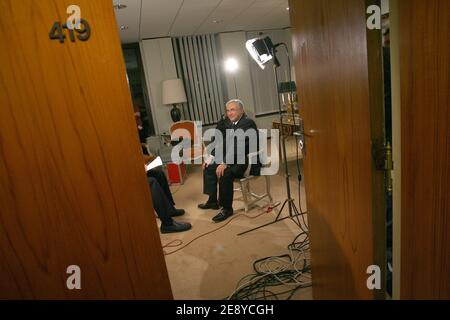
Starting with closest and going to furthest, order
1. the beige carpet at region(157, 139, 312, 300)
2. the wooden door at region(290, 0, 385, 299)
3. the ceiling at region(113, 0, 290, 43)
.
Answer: the wooden door at region(290, 0, 385, 299), the beige carpet at region(157, 139, 312, 300), the ceiling at region(113, 0, 290, 43)

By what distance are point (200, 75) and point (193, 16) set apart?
1678 mm

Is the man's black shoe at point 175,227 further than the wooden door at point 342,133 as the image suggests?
Yes

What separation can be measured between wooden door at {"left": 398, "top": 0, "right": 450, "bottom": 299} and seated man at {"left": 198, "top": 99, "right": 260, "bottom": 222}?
2113 mm

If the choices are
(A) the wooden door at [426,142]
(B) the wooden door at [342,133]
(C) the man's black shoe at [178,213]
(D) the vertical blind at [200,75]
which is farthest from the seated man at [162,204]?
(D) the vertical blind at [200,75]

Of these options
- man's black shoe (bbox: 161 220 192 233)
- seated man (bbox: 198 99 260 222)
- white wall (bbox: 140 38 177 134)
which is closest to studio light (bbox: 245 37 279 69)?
seated man (bbox: 198 99 260 222)

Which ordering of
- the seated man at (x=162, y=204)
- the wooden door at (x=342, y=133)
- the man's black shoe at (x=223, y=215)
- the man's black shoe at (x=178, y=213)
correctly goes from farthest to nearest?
the man's black shoe at (x=178, y=213)
the man's black shoe at (x=223, y=215)
the seated man at (x=162, y=204)
the wooden door at (x=342, y=133)

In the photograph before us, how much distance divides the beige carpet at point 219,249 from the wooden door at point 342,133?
69 centimetres

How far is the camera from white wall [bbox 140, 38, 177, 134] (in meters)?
5.43

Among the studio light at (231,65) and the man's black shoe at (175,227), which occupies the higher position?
the studio light at (231,65)

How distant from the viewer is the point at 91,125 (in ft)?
2.34

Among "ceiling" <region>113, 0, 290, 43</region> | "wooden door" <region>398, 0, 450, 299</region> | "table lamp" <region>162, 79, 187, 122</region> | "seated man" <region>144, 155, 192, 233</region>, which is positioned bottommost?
"seated man" <region>144, 155, 192, 233</region>

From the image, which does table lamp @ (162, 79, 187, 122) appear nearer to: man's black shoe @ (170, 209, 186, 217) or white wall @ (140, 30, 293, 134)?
white wall @ (140, 30, 293, 134)

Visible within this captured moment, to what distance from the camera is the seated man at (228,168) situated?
299cm

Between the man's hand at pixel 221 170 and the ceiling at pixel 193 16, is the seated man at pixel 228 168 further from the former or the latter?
the ceiling at pixel 193 16
